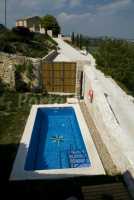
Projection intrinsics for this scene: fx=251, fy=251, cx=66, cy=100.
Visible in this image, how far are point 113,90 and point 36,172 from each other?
7.57 meters

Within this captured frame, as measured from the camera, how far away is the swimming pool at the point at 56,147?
852 cm

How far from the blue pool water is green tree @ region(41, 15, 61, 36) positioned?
142ft

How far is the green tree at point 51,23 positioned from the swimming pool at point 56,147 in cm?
4288

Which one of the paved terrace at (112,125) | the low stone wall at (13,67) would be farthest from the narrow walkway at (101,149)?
the low stone wall at (13,67)

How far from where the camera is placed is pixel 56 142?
37.9ft

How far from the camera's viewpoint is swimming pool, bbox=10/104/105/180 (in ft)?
27.9

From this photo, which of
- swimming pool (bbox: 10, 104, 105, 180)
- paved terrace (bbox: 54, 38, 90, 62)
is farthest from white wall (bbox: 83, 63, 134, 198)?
paved terrace (bbox: 54, 38, 90, 62)

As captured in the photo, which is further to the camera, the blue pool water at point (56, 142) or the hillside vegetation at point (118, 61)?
the hillside vegetation at point (118, 61)

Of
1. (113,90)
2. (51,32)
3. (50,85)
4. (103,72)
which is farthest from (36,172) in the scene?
(51,32)

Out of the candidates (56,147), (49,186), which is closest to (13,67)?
(56,147)

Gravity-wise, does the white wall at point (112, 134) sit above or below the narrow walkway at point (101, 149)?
above

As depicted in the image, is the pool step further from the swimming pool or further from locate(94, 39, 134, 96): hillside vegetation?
locate(94, 39, 134, 96): hillside vegetation

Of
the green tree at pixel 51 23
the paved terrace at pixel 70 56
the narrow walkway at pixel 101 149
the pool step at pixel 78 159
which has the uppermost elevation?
the green tree at pixel 51 23

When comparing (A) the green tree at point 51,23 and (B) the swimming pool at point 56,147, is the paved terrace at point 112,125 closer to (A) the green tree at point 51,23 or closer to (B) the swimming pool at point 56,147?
(B) the swimming pool at point 56,147
